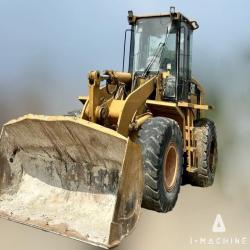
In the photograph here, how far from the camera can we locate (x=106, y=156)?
387 cm

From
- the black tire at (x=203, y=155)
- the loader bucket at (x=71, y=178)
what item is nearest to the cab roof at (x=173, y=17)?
the black tire at (x=203, y=155)

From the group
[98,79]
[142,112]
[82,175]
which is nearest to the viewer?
[82,175]

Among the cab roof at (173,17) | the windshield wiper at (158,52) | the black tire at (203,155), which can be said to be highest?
the cab roof at (173,17)

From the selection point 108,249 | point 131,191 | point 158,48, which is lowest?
point 108,249

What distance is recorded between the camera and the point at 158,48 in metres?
5.66

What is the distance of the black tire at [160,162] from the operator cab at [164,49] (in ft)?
3.19

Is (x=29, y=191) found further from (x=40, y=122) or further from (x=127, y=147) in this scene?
(x=127, y=147)

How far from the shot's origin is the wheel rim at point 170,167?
15.5 ft

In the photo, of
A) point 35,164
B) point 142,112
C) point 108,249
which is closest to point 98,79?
point 142,112

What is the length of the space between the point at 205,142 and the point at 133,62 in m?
1.68

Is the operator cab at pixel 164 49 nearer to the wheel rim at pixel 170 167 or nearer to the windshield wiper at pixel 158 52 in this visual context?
the windshield wiper at pixel 158 52

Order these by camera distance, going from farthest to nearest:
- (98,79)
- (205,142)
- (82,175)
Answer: (205,142), (98,79), (82,175)

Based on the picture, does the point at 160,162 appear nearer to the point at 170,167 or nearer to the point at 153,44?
the point at 170,167

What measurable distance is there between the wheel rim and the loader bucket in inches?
39.3
